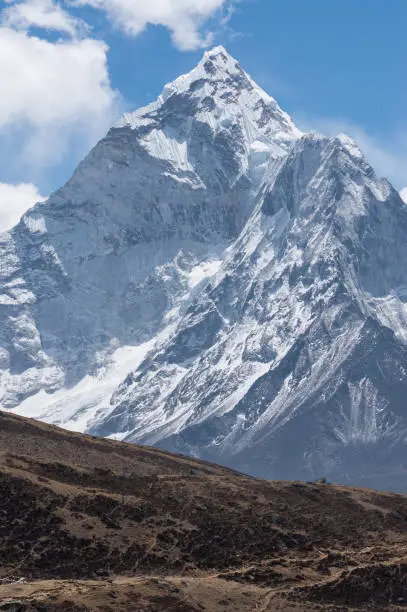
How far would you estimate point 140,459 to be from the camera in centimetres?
18875

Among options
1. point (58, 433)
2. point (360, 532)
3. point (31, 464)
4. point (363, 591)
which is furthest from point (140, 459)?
point (363, 591)

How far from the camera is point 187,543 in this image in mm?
144125

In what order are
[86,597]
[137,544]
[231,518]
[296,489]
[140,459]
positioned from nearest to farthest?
[86,597], [137,544], [231,518], [296,489], [140,459]

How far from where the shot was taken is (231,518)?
503ft

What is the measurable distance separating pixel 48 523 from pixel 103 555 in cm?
810

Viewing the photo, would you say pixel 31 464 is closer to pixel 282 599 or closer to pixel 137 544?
pixel 137 544

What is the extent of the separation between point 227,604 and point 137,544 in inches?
698

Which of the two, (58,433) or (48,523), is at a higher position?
(58,433)

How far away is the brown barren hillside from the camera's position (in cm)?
12762

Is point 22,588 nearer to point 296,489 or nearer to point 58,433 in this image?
point 296,489

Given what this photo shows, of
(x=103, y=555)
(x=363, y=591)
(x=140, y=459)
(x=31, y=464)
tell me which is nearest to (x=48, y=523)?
(x=103, y=555)

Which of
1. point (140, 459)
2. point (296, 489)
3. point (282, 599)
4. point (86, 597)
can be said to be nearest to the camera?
point (86, 597)

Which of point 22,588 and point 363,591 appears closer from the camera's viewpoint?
point 22,588

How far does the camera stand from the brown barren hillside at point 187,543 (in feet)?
419
